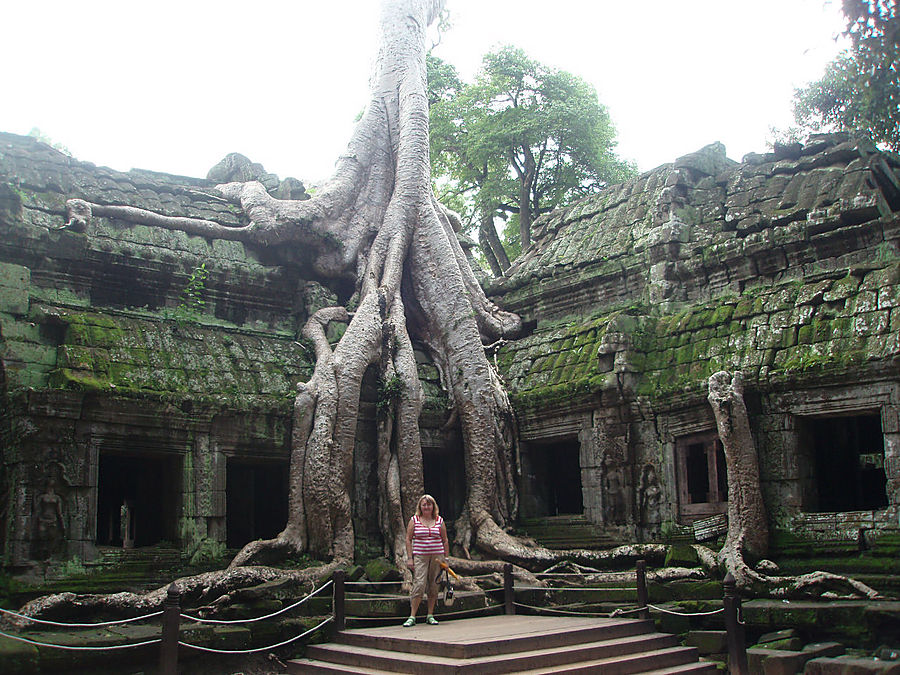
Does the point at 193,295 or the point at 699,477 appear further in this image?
the point at 193,295

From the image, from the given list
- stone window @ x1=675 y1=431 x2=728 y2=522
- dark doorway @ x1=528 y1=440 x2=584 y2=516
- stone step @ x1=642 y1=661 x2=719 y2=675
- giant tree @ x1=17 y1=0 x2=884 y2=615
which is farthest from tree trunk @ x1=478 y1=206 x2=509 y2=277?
stone step @ x1=642 y1=661 x2=719 y2=675

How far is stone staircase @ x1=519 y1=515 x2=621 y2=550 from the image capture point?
31.7 ft

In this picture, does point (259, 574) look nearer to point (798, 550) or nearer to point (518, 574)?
point (518, 574)

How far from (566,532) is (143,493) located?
458 centimetres

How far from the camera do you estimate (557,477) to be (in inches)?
457

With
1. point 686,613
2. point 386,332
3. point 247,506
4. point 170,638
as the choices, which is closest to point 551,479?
point 386,332

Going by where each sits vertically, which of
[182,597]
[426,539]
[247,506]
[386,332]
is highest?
[386,332]

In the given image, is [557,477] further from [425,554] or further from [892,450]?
[892,450]

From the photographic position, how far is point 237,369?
31.6 feet

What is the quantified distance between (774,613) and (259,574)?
4379mm

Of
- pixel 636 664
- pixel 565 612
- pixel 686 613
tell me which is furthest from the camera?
pixel 565 612

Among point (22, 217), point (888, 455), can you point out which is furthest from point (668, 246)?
point (22, 217)

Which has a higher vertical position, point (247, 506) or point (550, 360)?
point (550, 360)

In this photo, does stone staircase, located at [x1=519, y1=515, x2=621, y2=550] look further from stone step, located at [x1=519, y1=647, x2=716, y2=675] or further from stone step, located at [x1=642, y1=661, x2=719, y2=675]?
stone step, located at [x1=642, y1=661, x2=719, y2=675]
